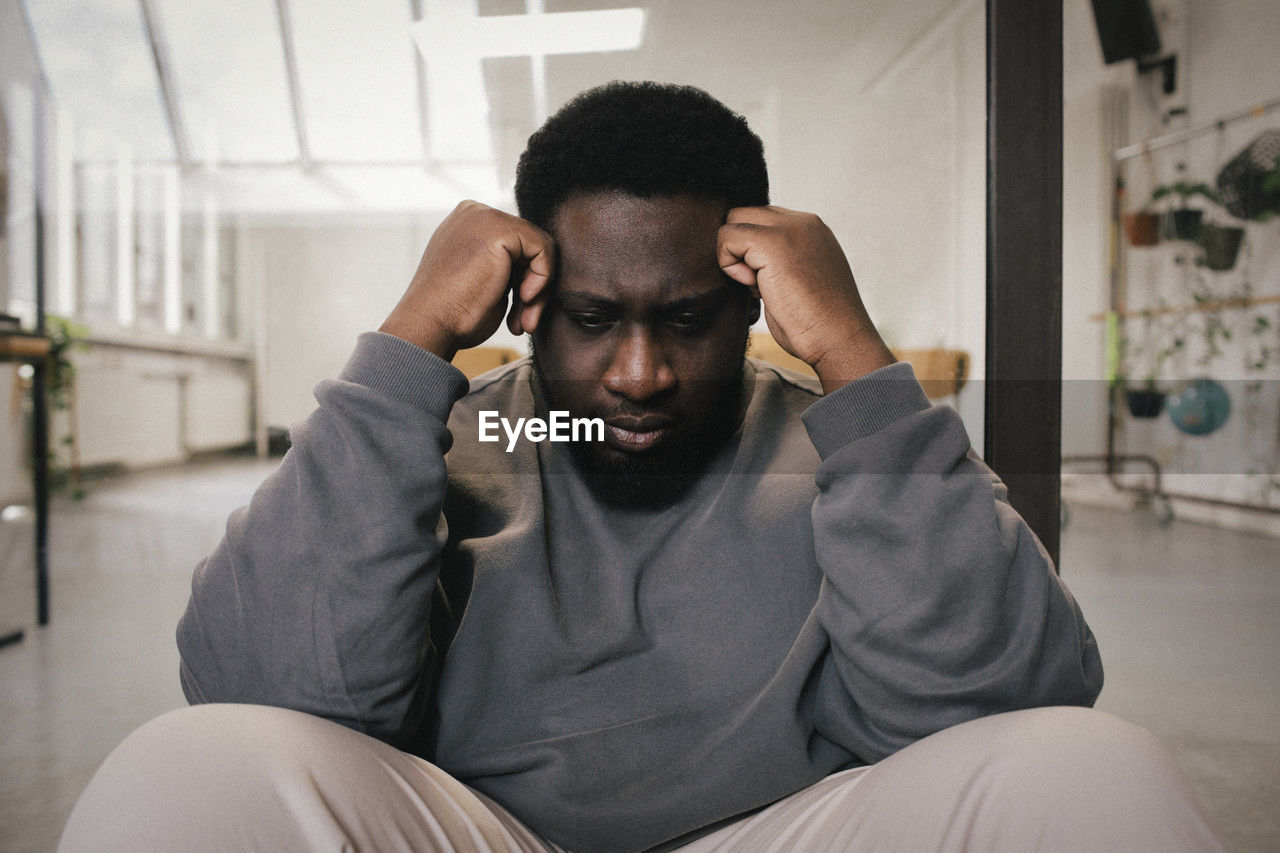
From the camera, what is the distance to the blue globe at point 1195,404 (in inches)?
98.3

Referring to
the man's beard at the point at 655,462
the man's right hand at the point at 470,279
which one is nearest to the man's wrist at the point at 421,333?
the man's right hand at the point at 470,279

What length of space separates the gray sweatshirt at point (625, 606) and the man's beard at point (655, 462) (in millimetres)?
12

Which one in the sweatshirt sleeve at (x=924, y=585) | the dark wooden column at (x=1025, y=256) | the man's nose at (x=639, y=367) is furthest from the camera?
the dark wooden column at (x=1025, y=256)

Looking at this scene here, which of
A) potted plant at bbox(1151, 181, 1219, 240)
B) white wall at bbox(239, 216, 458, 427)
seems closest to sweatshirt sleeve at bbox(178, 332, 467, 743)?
white wall at bbox(239, 216, 458, 427)

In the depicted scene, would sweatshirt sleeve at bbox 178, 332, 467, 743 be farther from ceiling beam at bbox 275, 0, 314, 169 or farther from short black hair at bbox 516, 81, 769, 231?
ceiling beam at bbox 275, 0, 314, 169

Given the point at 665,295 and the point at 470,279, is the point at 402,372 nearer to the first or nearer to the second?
the point at 470,279

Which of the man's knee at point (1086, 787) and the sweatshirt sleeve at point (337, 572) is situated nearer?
the man's knee at point (1086, 787)

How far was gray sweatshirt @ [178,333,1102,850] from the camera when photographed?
54 centimetres

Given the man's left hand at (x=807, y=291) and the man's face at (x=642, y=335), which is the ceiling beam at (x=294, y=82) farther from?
the man's left hand at (x=807, y=291)

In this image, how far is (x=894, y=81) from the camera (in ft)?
2.55

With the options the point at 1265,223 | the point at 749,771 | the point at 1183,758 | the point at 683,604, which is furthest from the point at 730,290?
the point at 1265,223

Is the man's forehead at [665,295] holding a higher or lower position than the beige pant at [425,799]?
higher

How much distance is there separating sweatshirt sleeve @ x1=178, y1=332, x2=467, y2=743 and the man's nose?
6.1 inches

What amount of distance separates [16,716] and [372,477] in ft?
4.14
